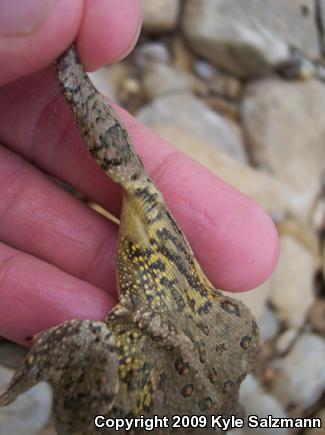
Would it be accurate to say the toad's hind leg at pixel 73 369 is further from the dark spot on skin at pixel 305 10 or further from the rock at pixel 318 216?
the dark spot on skin at pixel 305 10

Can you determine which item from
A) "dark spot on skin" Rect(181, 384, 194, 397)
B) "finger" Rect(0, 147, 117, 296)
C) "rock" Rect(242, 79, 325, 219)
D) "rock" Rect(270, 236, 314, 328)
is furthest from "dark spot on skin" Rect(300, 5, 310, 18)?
"dark spot on skin" Rect(181, 384, 194, 397)

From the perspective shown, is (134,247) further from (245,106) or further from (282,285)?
(245,106)

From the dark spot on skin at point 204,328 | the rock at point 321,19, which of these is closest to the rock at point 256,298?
the dark spot on skin at point 204,328

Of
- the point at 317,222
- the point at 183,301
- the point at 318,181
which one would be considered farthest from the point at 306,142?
the point at 183,301

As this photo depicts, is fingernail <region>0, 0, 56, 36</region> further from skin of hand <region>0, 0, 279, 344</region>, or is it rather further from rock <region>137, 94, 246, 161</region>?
rock <region>137, 94, 246, 161</region>

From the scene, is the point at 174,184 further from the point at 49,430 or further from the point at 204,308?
the point at 49,430
